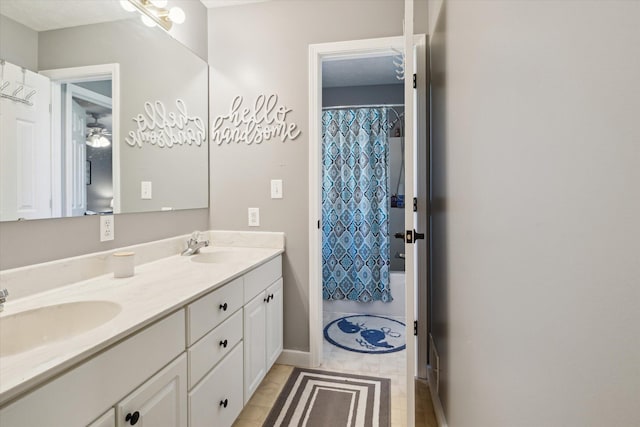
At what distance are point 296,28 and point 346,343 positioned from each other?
7.83 feet

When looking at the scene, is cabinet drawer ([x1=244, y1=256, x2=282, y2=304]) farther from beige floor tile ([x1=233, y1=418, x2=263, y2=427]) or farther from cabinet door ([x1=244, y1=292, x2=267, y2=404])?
beige floor tile ([x1=233, y1=418, x2=263, y2=427])

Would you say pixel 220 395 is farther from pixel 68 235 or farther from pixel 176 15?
pixel 176 15

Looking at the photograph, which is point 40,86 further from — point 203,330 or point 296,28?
point 296,28

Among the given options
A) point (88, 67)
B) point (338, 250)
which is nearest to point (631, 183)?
point (88, 67)

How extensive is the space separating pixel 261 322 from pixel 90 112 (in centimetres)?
135

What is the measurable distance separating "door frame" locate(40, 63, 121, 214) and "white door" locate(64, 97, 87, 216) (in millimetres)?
37

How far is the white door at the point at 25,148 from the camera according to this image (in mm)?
1094

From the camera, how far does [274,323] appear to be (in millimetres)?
2025

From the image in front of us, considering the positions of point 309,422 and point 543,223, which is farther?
point 309,422

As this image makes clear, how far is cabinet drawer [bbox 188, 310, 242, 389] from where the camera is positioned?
1.17 m

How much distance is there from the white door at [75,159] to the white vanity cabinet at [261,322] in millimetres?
817

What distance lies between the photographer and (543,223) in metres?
0.60

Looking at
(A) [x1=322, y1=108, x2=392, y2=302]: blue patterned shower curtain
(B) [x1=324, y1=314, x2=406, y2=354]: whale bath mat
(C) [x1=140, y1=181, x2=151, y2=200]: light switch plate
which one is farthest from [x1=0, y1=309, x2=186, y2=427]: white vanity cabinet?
(A) [x1=322, y1=108, x2=392, y2=302]: blue patterned shower curtain

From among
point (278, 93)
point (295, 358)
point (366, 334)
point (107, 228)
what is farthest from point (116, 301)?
point (366, 334)
